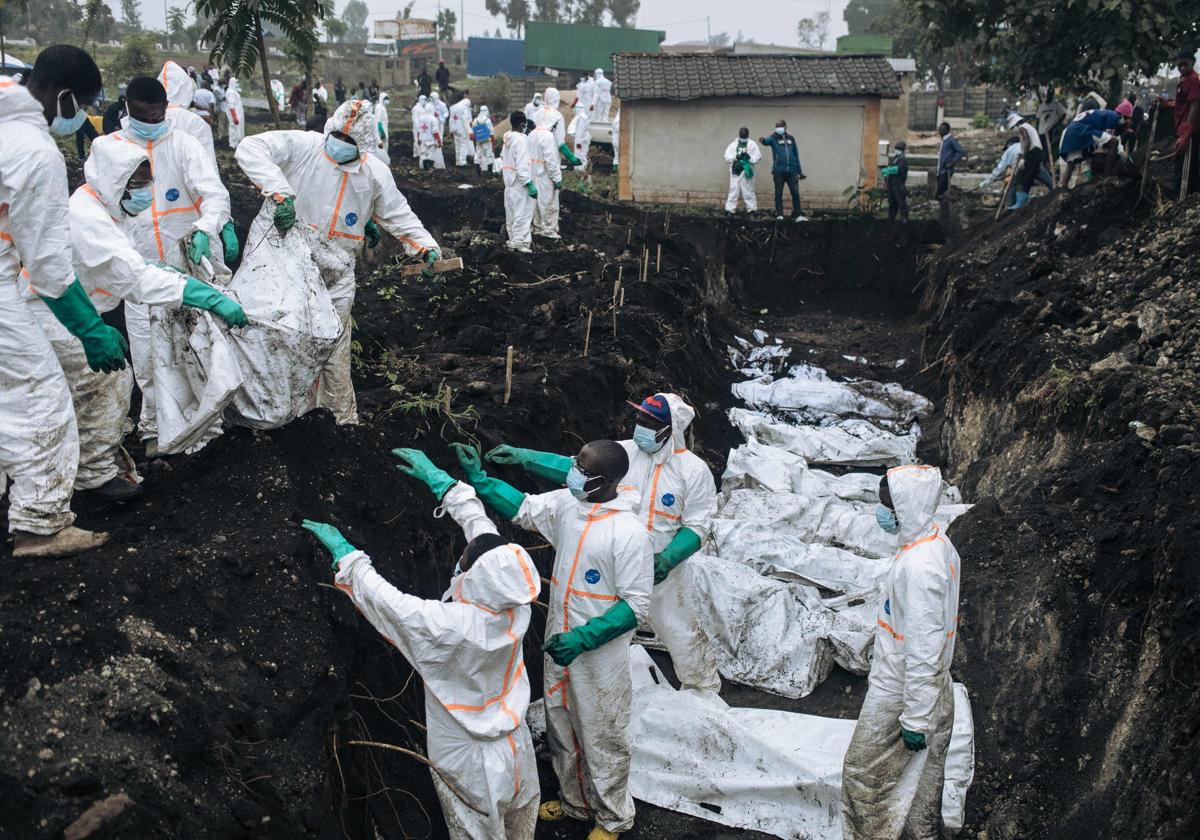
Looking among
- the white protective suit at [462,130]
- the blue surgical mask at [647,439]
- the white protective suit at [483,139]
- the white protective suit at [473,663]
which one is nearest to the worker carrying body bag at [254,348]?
the white protective suit at [473,663]

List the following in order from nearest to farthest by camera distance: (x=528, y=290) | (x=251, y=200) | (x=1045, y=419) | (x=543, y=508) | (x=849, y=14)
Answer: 1. (x=543, y=508)
2. (x=1045, y=419)
3. (x=528, y=290)
4. (x=251, y=200)
5. (x=849, y=14)

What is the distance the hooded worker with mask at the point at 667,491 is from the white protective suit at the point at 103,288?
1.90 m

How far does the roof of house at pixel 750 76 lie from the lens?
19.0 meters

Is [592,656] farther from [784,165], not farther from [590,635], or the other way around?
[784,165]

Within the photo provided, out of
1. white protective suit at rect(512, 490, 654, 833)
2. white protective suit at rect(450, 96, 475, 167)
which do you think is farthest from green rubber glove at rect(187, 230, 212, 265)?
white protective suit at rect(450, 96, 475, 167)

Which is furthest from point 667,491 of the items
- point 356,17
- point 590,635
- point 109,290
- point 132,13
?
point 356,17

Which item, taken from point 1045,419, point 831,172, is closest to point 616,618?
point 1045,419

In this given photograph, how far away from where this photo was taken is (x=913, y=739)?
4820 millimetres

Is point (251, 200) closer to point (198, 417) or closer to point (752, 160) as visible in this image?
point (752, 160)

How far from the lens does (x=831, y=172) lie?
19406 millimetres

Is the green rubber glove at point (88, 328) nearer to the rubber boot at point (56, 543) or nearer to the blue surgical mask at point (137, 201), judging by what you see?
the rubber boot at point (56, 543)

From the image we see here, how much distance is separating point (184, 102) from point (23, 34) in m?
40.8

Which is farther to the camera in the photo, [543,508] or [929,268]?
[929,268]

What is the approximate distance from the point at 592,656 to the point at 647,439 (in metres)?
1.34
